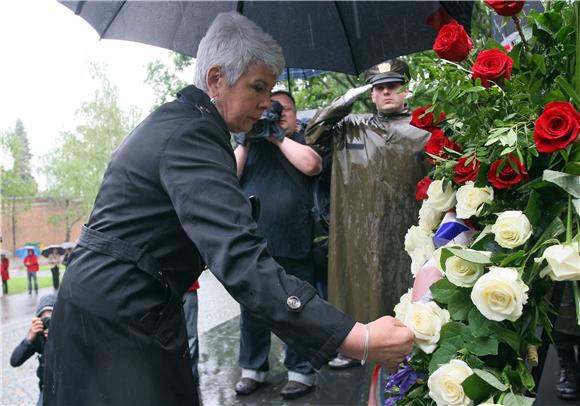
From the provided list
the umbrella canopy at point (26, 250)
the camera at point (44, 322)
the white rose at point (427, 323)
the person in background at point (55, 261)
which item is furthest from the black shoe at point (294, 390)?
the umbrella canopy at point (26, 250)

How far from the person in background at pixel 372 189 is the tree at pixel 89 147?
3037 cm

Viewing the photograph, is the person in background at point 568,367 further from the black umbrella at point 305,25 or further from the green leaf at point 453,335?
the green leaf at point 453,335

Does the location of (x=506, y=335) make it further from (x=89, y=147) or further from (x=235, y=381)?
(x=89, y=147)

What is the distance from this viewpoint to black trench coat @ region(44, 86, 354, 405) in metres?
1.70

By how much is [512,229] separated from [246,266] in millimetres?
680

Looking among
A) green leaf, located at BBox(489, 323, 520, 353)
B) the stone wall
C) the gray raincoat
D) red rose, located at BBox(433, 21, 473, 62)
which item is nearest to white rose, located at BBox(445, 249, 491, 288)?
green leaf, located at BBox(489, 323, 520, 353)

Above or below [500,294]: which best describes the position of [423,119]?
above

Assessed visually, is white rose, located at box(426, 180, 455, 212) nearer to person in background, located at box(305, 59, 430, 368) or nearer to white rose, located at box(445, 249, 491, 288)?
white rose, located at box(445, 249, 491, 288)

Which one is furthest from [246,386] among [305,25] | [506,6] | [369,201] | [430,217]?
[506,6]

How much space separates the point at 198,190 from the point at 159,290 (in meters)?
0.37

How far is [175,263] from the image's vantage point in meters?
1.90

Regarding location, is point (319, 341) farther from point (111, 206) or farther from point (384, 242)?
point (384, 242)

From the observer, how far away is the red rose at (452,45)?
1944mm

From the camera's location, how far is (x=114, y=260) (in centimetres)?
185
